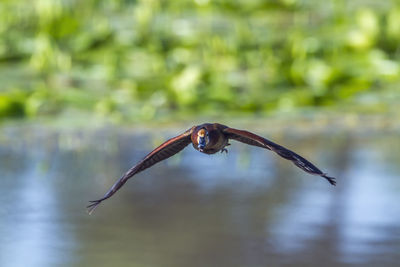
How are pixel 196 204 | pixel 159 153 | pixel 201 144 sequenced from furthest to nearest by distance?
pixel 196 204, pixel 159 153, pixel 201 144

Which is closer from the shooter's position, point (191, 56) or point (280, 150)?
point (280, 150)

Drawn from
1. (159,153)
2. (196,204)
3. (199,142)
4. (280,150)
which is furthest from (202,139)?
(196,204)

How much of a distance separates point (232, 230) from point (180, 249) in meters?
0.50

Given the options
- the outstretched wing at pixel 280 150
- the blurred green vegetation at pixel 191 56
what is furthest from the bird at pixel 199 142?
the blurred green vegetation at pixel 191 56

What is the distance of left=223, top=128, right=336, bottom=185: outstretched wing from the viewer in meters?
4.96

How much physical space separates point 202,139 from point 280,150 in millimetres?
470

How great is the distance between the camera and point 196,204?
7.02 m

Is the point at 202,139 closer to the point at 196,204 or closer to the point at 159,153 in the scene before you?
the point at 159,153

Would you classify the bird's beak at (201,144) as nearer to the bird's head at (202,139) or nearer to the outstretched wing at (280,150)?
the bird's head at (202,139)

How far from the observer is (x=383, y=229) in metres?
6.27

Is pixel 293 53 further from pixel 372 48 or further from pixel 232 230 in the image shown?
pixel 232 230

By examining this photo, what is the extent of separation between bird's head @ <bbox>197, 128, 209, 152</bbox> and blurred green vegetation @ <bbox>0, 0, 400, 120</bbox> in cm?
432

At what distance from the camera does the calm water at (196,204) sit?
5812 mm

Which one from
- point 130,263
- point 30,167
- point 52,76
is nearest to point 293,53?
point 52,76
